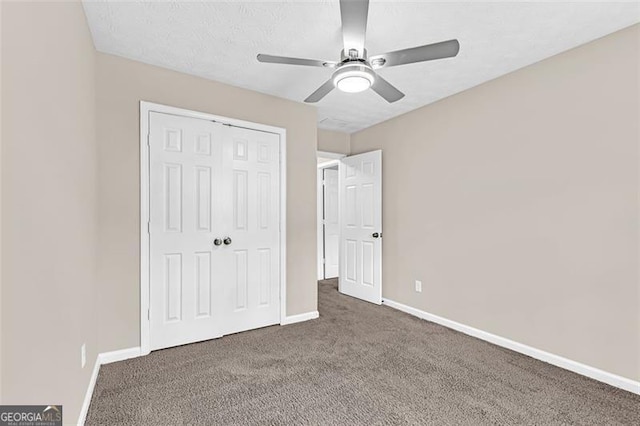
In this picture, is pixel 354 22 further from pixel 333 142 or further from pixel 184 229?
pixel 333 142

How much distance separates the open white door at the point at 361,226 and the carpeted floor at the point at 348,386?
1.31m

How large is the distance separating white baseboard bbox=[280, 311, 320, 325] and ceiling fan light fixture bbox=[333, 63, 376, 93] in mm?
2539

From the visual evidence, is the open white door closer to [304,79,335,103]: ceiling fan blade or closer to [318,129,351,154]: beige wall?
[318,129,351,154]: beige wall

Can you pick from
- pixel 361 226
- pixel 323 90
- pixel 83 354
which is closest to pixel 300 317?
pixel 361 226

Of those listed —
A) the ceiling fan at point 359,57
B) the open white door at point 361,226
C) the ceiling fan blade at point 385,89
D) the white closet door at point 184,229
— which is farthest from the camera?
Result: the open white door at point 361,226

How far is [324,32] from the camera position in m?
2.24

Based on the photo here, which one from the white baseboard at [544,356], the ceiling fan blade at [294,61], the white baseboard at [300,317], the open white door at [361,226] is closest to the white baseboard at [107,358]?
the white baseboard at [300,317]

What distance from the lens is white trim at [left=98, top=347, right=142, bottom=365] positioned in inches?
100

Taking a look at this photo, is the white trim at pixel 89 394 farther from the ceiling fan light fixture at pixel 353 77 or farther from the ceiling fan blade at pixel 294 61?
the ceiling fan light fixture at pixel 353 77

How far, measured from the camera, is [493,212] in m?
3.02

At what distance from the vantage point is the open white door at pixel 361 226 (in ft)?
14.1

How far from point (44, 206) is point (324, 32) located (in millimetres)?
1971

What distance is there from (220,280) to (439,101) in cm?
309

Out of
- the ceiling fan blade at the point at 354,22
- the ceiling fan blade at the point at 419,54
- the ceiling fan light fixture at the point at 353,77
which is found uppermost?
the ceiling fan blade at the point at 354,22
